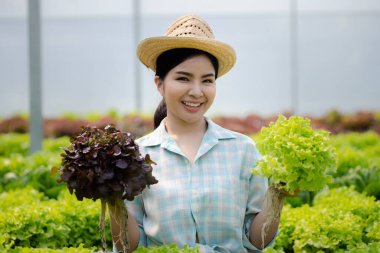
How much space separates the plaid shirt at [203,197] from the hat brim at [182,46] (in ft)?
1.25

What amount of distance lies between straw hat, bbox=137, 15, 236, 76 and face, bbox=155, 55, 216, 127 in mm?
75

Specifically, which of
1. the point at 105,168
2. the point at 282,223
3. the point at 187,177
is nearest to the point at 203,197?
the point at 187,177

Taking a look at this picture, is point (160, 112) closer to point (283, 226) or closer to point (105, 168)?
point (105, 168)

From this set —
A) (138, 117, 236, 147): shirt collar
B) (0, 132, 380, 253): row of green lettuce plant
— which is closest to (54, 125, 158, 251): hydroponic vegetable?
(138, 117, 236, 147): shirt collar

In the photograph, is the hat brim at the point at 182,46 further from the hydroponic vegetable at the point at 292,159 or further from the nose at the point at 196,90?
the hydroponic vegetable at the point at 292,159

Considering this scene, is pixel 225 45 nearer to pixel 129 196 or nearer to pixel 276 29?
pixel 129 196

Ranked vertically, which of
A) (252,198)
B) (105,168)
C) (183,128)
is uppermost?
(183,128)

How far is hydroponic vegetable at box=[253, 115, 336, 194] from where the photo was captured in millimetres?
2871

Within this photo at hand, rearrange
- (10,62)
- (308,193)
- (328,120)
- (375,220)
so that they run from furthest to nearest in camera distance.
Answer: (10,62)
(328,120)
(308,193)
(375,220)

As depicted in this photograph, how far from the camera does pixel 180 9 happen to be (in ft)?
50.3

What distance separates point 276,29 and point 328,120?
10.6ft

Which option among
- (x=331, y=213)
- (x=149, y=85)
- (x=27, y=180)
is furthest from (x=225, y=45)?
(x=149, y=85)

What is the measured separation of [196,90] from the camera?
3229 millimetres

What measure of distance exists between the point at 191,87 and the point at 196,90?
0.03 meters
